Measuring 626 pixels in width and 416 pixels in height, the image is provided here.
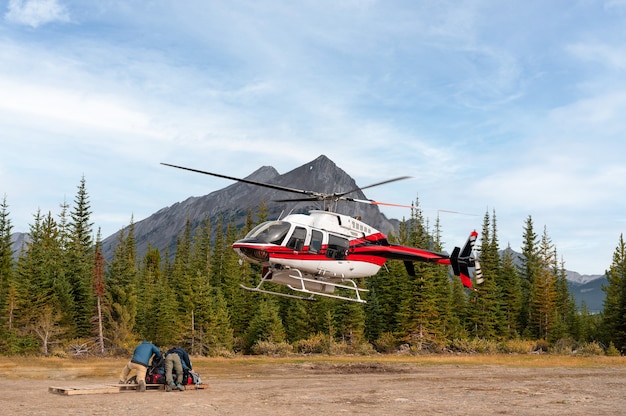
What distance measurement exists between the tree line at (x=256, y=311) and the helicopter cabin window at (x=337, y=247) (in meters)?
26.2

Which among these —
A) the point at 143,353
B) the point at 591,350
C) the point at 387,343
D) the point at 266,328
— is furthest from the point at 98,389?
the point at 387,343

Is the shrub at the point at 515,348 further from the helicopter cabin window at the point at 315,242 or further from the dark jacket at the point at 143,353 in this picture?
the dark jacket at the point at 143,353

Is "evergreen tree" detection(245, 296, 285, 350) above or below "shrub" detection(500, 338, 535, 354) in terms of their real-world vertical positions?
above

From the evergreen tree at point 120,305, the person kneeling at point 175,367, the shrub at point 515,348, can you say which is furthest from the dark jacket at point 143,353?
the shrub at point 515,348

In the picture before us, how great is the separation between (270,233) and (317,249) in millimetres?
2330

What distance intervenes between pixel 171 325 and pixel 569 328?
184 feet

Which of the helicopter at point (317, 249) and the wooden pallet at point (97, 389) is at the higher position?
the helicopter at point (317, 249)

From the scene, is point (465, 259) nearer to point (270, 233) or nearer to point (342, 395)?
point (270, 233)

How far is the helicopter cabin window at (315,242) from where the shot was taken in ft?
82.4

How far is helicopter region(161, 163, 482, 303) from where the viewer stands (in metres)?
24.2

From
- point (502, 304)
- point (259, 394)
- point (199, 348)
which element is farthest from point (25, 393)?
point (502, 304)

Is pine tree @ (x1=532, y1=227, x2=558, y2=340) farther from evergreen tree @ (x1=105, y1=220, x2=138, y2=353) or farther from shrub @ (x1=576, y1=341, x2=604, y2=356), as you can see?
evergreen tree @ (x1=105, y1=220, x2=138, y2=353)

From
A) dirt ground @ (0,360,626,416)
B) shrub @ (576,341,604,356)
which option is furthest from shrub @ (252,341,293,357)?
shrub @ (576,341,604,356)

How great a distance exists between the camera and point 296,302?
68188mm
